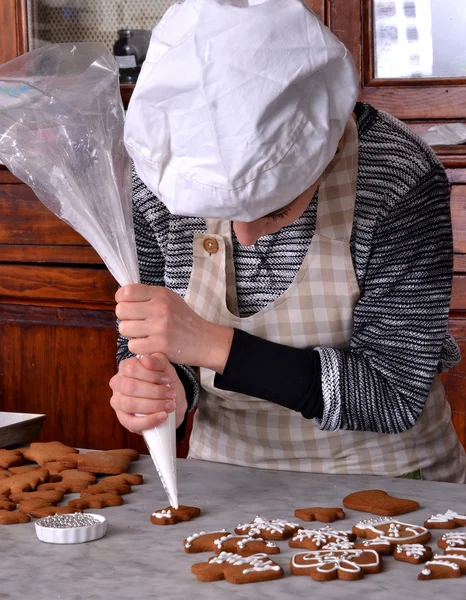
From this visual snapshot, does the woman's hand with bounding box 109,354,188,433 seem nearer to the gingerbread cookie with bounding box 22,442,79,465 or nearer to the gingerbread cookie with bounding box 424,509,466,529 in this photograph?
the gingerbread cookie with bounding box 22,442,79,465

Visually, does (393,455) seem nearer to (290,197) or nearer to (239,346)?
(239,346)

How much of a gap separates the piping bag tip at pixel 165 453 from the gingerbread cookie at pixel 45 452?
0.23 meters

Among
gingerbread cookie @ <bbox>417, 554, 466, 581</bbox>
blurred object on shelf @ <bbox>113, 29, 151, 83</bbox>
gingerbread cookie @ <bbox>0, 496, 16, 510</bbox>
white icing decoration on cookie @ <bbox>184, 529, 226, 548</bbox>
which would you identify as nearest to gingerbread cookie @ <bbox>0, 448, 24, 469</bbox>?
gingerbread cookie @ <bbox>0, 496, 16, 510</bbox>

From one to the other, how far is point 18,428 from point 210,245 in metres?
0.39

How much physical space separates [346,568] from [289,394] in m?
0.32

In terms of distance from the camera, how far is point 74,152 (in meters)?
1.09

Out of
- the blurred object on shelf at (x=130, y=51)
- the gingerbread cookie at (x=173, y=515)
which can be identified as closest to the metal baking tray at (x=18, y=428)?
the gingerbread cookie at (x=173, y=515)

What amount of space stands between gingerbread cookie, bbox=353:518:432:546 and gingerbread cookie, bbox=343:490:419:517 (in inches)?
1.5

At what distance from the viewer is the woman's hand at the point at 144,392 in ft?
3.49

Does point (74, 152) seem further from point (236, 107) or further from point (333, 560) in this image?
point (333, 560)

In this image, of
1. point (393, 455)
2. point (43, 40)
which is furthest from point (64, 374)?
point (393, 455)

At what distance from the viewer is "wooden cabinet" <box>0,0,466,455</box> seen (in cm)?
217

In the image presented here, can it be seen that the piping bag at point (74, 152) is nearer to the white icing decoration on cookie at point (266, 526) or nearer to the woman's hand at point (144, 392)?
the woman's hand at point (144, 392)

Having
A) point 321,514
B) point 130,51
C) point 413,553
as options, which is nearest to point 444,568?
point 413,553
